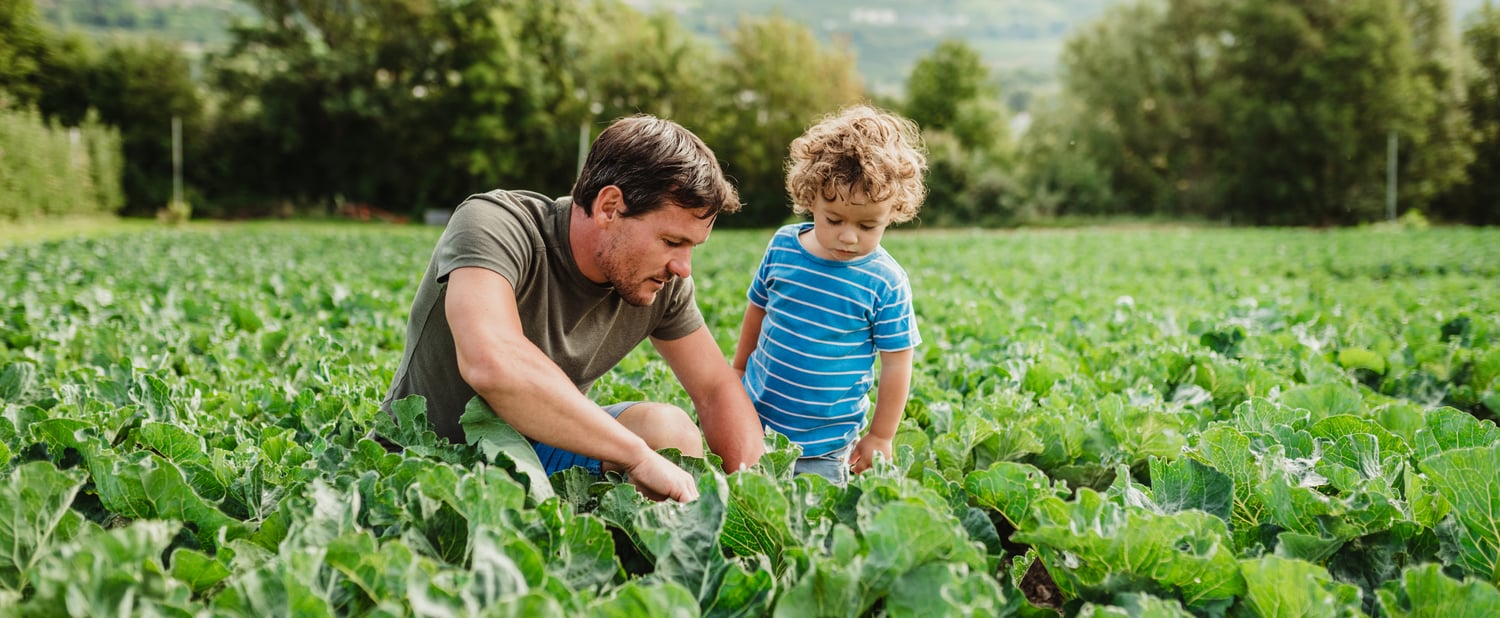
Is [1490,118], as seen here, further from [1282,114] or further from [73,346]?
[73,346]

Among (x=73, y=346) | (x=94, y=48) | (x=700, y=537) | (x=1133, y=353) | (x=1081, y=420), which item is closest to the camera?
(x=700, y=537)

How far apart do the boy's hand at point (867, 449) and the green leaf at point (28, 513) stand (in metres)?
2.00

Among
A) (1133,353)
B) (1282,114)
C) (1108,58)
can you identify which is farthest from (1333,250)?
(1108,58)

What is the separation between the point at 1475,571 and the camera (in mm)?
1678

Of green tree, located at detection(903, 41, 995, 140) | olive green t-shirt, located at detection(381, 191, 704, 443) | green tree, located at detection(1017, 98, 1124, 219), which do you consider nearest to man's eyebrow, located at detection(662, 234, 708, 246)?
olive green t-shirt, located at detection(381, 191, 704, 443)

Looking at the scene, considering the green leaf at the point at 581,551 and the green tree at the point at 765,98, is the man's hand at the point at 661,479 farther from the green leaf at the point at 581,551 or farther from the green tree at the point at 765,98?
the green tree at the point at 765,98

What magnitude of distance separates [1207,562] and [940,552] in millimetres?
439

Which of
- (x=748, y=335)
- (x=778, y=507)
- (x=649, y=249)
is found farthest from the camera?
(x=748, y=335)

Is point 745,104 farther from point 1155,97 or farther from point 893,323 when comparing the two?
point 893,323

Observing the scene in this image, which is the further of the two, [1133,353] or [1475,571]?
[1133,353]

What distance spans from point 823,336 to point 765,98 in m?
40.3

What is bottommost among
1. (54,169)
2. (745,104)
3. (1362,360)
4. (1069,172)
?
(1362,360)

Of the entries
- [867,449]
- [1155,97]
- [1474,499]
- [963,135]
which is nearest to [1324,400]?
[1474,499]

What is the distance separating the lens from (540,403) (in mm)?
2051
